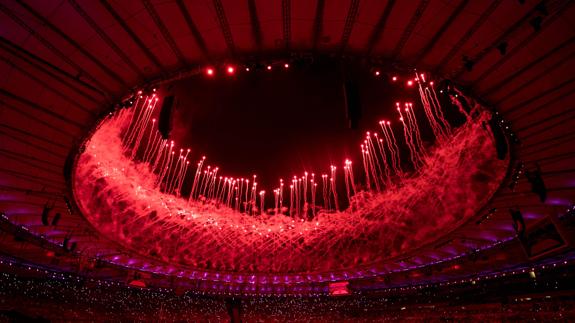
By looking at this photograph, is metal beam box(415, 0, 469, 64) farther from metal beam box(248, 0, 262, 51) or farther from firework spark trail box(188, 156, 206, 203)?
firework spark trail box(188, 156, 206, 203)

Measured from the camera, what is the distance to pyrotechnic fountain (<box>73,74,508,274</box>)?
764 cm

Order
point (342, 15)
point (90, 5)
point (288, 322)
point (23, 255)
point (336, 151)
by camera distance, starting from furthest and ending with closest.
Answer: point (288, 322), point (23, 255), point (336, 151), point (342, 15), point (90, 5)

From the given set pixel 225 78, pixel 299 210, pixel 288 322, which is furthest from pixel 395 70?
pixel 288 322

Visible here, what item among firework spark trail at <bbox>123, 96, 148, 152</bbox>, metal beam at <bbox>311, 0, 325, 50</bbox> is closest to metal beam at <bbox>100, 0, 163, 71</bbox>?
firework spark trail at <bbox>123, 96, 148, 152</bbox>

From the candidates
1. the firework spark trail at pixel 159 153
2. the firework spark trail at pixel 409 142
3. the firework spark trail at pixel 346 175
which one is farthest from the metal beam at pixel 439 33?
the firework spark trail at pixel 159 153

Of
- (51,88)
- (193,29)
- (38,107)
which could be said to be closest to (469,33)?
(193,29)

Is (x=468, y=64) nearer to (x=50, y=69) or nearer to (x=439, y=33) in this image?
(x=439, y=33)

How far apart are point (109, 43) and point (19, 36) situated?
1.16 meters

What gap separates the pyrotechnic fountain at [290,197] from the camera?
7.64m

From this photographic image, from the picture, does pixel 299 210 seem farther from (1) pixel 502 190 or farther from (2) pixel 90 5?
(2) pixel 90 5

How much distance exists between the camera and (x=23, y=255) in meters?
11.6

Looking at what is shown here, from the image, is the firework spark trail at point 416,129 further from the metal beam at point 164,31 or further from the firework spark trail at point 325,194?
the metal beam at point 164,31

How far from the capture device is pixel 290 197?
12.2 m

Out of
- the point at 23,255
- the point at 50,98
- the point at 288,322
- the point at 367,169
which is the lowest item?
the point at 288,322
